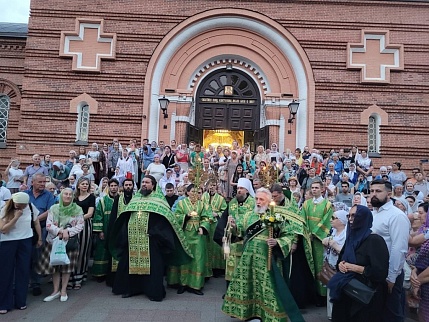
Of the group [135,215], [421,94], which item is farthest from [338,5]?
[135,215]

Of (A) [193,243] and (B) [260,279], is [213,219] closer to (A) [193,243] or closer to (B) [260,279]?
(A) [193,243]

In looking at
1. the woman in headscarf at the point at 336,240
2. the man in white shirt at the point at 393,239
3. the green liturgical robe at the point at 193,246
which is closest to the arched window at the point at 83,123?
the green liturgical robe at the point at 193,246

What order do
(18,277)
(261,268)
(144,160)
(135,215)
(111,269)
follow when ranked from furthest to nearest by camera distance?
(144,160), (111,269), (135,215), (18,277), (261,268)

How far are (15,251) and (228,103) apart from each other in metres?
11.3

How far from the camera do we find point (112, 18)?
A: 15.0m

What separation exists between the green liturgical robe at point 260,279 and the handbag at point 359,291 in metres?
1.01

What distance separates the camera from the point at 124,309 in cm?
568

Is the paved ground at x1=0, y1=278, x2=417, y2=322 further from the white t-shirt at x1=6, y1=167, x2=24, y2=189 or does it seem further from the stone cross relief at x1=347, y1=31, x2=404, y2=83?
the stone cross relief at x1=347, y1=31, x2=404, y2=83

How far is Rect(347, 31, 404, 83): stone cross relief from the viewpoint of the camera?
15.1m

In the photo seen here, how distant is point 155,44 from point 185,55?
50.0 inches

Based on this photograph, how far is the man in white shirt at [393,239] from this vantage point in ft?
Answer: 13.5

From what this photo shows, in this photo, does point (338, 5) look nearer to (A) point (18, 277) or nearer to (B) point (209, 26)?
(B) point (209, 26)

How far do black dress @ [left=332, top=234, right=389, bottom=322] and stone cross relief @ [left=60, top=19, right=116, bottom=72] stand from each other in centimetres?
1315

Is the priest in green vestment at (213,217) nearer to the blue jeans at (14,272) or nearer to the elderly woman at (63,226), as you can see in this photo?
the elderly woman at (63,226)
